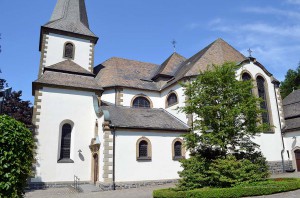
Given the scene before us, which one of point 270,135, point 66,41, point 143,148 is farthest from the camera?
point 66,41

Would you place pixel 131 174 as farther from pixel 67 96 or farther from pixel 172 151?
pixel 67 96

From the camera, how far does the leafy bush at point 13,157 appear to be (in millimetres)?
6824

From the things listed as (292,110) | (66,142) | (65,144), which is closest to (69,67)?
(66,142)

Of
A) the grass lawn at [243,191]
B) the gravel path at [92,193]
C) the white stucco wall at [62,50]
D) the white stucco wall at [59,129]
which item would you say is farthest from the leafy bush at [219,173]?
the white stucco wall at [62,50]

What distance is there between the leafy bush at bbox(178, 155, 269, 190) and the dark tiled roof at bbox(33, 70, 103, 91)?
11734 millimetres

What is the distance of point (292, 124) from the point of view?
2414cm

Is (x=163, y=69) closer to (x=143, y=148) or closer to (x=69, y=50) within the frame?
(x=69, y=50)

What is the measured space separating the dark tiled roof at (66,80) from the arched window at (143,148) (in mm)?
6425

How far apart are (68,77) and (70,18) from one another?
375 inches

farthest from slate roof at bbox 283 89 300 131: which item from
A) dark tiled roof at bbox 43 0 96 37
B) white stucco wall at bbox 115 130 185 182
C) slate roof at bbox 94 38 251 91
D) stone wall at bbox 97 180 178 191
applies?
dark tiled roof at bbox 43 0 96 37

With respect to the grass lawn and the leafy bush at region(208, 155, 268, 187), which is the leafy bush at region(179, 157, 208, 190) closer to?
the leafy bush at region(208, 155, 268, 187)

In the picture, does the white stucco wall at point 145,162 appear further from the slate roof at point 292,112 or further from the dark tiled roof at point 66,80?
the slate roof at point 292,112

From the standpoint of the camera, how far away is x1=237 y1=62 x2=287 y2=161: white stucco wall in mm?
22484

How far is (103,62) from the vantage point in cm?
3034
